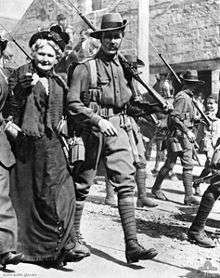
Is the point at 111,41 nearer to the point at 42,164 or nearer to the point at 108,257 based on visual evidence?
the point at 42,164

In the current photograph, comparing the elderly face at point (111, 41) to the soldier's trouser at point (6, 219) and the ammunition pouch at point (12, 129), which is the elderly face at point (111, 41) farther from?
the soldier's trouser at point (6, 219)

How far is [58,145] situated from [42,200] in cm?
48

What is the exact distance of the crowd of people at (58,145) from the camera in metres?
4.38

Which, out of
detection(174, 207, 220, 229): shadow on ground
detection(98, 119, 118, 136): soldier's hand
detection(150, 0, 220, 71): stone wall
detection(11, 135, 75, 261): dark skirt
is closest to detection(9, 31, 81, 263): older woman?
detection(11, 135, 75, 261): dark skirt

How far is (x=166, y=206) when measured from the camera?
26.2ft

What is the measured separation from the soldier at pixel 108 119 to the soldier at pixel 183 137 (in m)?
3.62

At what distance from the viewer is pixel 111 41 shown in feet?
15.7

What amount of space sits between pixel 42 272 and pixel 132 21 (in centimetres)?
1570

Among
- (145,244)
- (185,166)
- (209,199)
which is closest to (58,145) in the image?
(145,244)

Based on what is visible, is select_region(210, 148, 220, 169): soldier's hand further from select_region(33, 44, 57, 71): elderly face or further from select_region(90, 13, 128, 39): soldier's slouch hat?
select_region(33, 44, 57, 71): elderly face

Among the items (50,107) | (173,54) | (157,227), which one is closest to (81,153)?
(50,107)

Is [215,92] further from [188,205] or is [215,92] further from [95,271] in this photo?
[95,271]

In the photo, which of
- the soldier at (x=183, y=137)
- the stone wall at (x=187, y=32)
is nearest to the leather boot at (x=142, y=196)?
the soldier at (x=183, y=137)

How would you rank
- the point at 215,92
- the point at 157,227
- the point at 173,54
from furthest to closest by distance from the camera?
the point at 173,54 → the point at 215,92 → the point at 157,227
